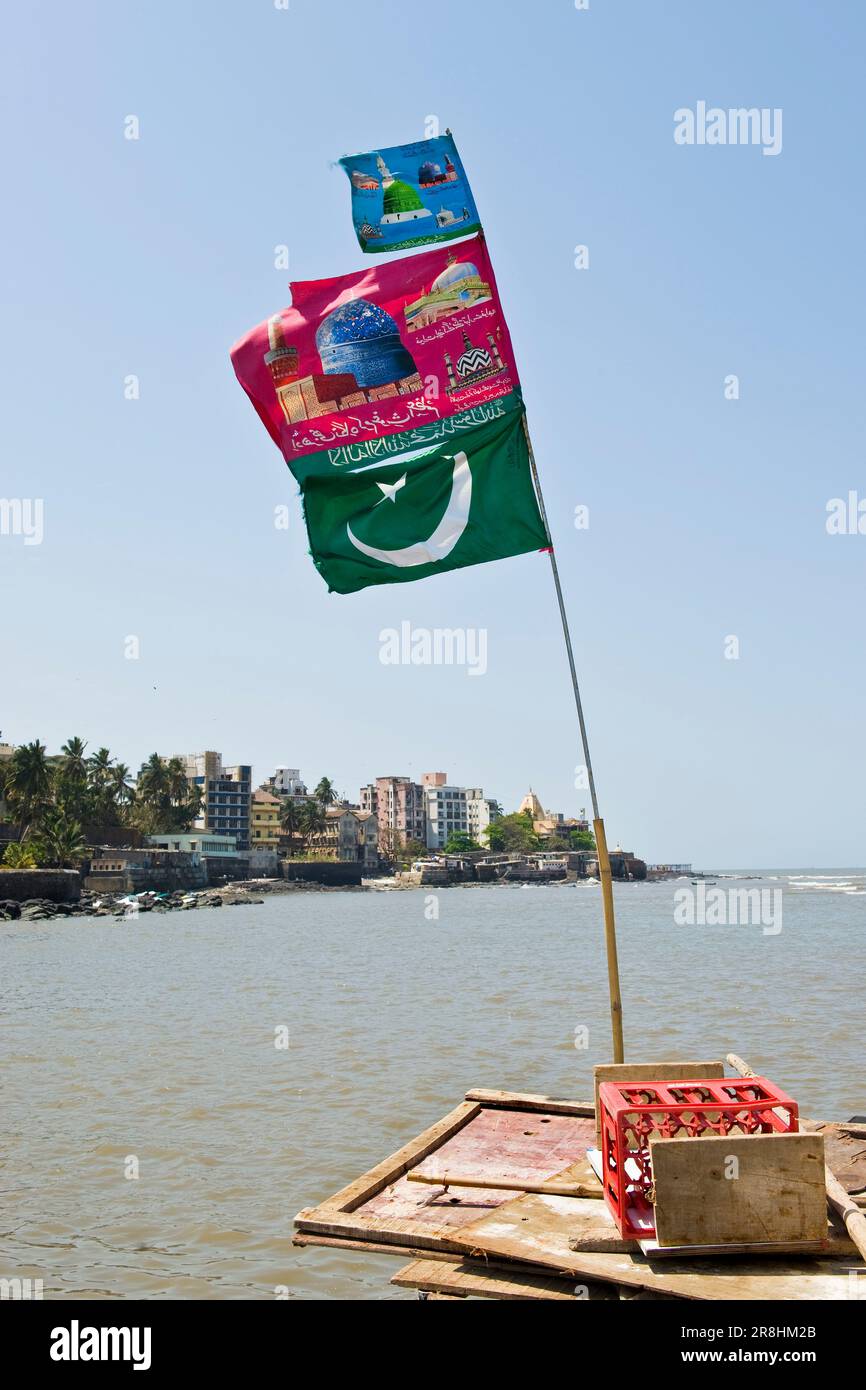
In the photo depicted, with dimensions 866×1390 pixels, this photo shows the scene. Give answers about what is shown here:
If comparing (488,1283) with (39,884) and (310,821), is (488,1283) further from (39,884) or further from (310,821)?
(310,821)

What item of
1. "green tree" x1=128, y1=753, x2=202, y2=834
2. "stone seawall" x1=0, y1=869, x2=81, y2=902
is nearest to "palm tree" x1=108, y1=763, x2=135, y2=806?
"green tree" x1=128, y1=753, x2=202, y2=834

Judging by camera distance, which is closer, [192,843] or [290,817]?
[192,843]

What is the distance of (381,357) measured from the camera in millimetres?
9047

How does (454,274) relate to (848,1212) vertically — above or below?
above

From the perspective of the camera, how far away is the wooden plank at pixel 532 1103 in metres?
9.28

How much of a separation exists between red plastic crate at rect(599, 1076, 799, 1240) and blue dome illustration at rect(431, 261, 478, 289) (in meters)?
6.36

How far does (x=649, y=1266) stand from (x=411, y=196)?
26.3 ft

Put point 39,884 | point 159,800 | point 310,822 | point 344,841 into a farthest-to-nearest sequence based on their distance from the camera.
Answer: point 344,841
point 310,822
point 159,800
point 39,884

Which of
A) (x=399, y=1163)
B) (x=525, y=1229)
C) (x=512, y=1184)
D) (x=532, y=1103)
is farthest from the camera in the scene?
(x=532, y=1103)

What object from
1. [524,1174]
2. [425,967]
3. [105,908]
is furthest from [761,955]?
[105,908]

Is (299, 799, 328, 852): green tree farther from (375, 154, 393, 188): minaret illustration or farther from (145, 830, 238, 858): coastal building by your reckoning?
(375, 154, 393, 188): minaret illustration

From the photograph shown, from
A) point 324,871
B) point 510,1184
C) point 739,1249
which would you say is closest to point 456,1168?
point 510,1184

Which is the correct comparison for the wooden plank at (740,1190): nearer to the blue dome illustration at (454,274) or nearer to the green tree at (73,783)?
the blue dome illustration at (454,274)
